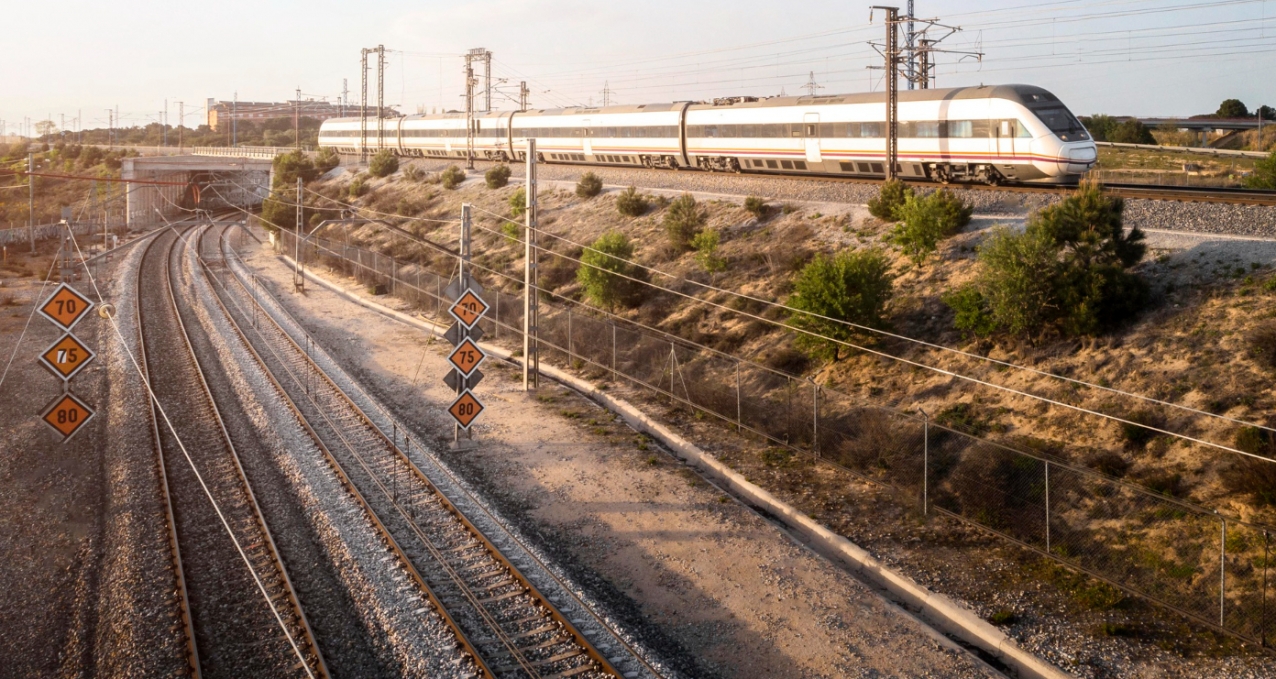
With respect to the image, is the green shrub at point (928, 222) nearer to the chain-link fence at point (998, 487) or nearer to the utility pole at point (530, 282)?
the chain-link fence at point (998, 487)

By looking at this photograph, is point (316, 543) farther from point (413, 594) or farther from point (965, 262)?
point (965, 262)

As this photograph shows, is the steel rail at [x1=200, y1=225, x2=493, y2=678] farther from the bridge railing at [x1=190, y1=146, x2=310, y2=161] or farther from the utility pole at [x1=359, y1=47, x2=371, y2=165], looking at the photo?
the bridge railing at [x1=190, y1=146, x2=310, y2=161]

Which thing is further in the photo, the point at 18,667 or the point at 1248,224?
the point at 1248,224

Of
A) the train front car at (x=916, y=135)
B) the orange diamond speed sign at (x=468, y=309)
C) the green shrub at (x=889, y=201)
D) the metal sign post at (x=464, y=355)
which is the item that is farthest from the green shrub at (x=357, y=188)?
the orange diamond speed sign at (x=468, y=309)

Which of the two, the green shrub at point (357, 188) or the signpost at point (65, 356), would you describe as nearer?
the signpost at point (65, 356)

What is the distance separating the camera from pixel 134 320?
118ft

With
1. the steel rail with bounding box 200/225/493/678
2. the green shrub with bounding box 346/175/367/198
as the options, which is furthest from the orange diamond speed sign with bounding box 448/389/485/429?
the green shrub with bounding box 346/175/367/198

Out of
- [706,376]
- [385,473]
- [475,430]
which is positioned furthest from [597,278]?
[385,473]

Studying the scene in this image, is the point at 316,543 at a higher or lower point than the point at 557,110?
lower

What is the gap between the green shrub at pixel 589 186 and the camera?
147 ft

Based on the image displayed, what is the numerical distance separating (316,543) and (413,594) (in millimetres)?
2829

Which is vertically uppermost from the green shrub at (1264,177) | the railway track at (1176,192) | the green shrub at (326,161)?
the green shrub at (326,161)

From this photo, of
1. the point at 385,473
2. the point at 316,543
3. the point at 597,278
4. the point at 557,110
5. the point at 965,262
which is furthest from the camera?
the point at 557,110

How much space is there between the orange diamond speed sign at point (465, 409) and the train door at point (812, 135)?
20271 millimetres
